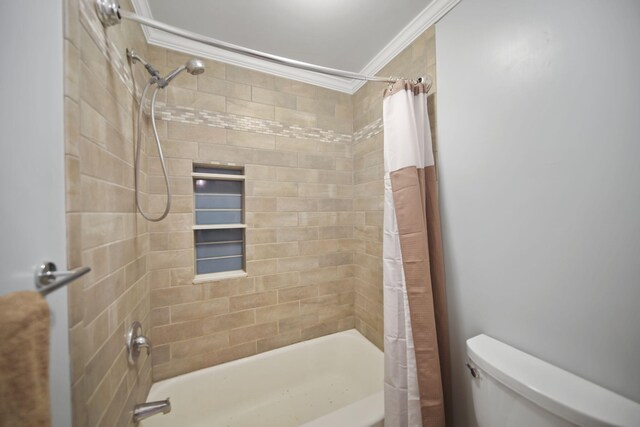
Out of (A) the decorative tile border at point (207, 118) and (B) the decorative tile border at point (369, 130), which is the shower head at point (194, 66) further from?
(B) the decorative tile border at point (369, 130)

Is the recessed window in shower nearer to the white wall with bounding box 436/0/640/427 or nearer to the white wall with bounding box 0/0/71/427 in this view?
the white wall with bounding box 0/0/71/427

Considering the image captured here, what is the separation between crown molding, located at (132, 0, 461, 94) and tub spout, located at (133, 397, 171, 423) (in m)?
2.01

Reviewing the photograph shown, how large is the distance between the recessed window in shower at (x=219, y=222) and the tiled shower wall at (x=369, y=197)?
37.8 inches

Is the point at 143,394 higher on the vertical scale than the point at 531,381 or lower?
lower

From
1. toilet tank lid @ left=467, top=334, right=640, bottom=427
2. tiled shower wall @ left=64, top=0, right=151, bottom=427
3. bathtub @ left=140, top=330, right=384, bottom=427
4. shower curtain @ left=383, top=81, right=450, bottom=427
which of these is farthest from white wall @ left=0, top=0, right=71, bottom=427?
toilet tank lid @ left=467, top=334, right=640, bottom=427

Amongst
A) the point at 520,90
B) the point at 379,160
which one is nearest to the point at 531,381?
the point at 520,90

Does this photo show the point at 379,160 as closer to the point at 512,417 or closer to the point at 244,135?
the point at 244,135

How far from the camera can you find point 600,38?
2.21 feet

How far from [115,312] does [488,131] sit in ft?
5.92

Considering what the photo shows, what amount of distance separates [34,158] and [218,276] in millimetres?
1134

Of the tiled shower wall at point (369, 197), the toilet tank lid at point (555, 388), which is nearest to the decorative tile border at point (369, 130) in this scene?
the tiled shower wall at point (369, 197)

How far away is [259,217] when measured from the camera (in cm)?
158

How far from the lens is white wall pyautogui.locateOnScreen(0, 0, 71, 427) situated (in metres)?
0.50

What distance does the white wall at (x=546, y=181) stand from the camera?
643 millimetres
